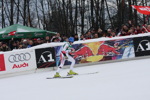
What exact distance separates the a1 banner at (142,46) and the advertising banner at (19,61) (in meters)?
5.55

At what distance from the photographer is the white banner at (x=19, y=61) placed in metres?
12.2

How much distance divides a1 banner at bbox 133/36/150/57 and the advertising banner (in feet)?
18.2

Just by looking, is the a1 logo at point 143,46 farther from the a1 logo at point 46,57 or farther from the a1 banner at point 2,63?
the a1 banner at point 2,63

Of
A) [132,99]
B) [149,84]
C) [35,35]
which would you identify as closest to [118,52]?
[149,84]

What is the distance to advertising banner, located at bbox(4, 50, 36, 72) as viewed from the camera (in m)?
12.2

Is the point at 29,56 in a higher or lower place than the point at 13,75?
higher

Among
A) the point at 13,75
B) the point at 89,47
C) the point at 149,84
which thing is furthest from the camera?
the point at 89,47

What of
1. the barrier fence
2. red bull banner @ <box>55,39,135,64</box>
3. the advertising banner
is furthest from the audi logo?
red bull banner @ <box>55,39,135,64</box>

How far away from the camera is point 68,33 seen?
96.9 ft

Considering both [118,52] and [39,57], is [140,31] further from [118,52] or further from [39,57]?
[39,57]

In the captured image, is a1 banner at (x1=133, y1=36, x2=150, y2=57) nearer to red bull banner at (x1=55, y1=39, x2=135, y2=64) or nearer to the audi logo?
red bull banner at (x1=55, y1=39, x2=135, y2=64)

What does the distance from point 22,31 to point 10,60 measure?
813 centimetres

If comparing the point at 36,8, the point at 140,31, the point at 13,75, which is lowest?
the point at 13,75

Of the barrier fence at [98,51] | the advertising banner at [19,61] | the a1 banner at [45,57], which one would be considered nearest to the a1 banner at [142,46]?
the barrier fence at [98,51]
